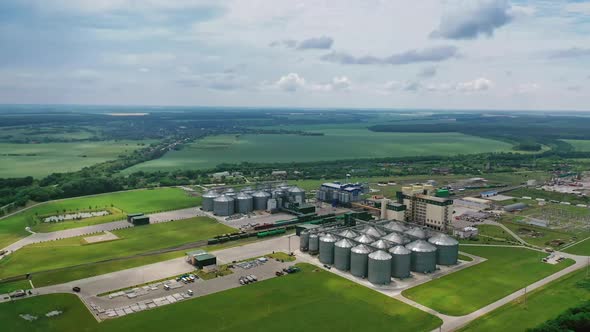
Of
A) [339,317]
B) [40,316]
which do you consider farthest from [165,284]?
[339,317]

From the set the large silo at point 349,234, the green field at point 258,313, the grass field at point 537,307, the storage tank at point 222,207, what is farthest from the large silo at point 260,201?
the grass field at point 537,307

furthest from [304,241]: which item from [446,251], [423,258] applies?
[446,251]

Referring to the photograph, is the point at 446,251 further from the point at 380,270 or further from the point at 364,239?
the point at 380,270

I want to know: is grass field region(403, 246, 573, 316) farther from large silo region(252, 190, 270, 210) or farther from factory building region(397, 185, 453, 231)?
large silo region(252, 190, 270, 210)

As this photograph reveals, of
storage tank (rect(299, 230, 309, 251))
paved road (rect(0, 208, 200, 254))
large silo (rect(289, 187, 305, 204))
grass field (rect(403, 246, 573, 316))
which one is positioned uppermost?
large silo (rect(289, 187, 305, 204))

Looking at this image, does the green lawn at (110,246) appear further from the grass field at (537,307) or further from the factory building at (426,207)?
the grass field at (537,307)

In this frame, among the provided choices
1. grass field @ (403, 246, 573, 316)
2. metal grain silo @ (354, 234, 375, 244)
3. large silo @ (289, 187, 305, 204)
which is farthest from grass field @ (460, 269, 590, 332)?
large silo @ (289, 187, 305, 204)

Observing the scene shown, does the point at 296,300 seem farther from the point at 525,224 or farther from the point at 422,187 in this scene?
the point at 525,224
